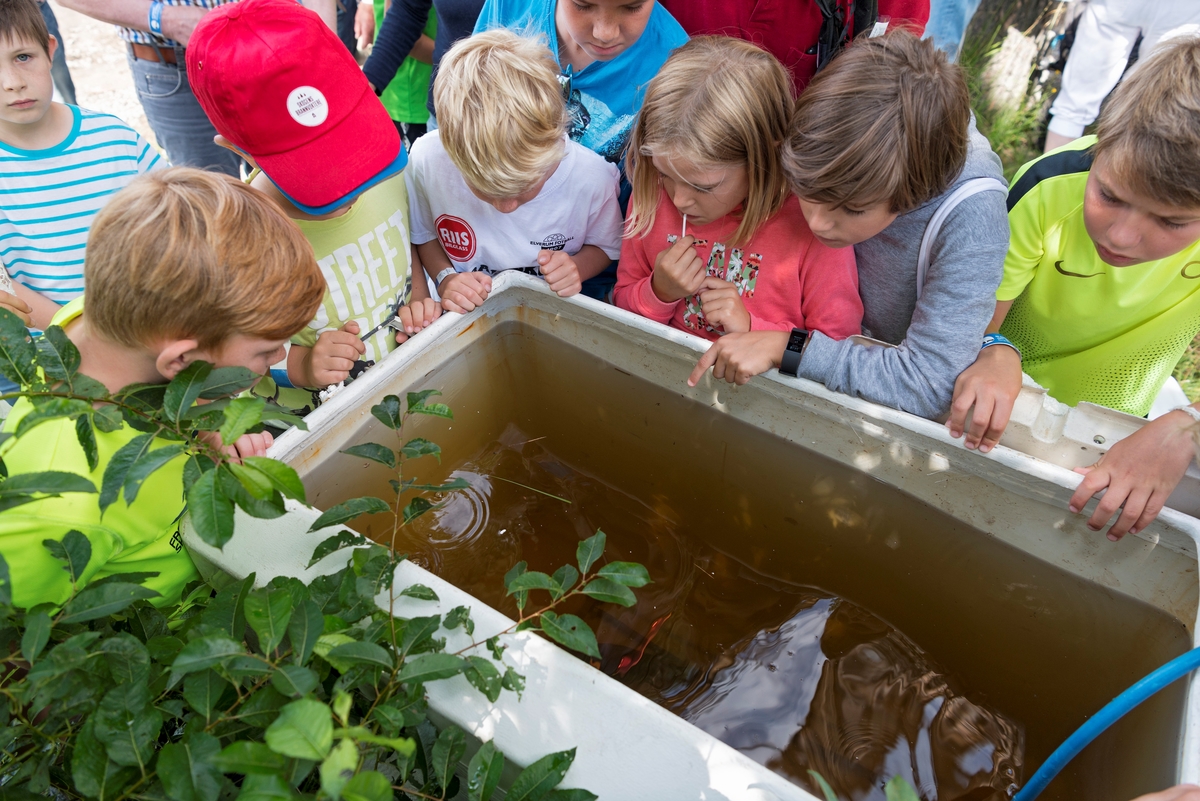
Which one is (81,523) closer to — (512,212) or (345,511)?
(345,511)

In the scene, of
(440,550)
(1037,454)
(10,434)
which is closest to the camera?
(10,434)

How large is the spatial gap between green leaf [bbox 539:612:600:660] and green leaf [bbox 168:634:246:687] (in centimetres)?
36

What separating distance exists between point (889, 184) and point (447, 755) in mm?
1220

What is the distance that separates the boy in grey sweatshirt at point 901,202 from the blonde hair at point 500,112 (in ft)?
1.86

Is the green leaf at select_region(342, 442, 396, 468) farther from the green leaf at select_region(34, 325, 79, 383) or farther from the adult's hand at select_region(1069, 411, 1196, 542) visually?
the adult's hand at select_region(1069, 411, 1196, 542)

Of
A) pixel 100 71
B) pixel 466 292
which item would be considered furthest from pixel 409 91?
pixel 100 71

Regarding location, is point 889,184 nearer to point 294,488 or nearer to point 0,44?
point 294,488

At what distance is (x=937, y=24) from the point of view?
3.12 meters

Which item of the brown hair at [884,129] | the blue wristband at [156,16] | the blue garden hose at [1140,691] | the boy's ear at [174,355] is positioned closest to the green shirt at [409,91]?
the blue wristband at [156,16]

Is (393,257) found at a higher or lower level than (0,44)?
lower

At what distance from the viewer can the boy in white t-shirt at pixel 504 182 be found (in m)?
1.65

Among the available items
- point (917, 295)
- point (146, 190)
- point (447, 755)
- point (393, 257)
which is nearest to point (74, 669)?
point (447, 755)

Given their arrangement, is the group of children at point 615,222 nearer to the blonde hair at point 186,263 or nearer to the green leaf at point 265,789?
the blonde hair at point 186,263

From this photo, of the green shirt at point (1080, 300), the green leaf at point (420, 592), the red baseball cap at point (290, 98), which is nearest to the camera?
the green leaf at point (420, 592)
